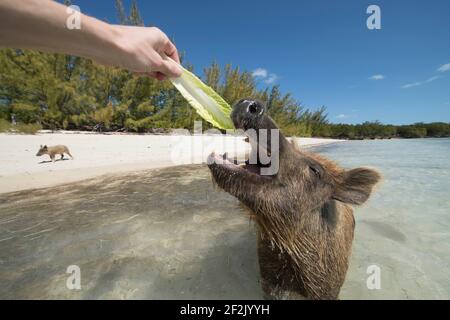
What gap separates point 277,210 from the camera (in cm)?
206

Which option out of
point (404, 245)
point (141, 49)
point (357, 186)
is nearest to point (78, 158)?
point (141, 49)

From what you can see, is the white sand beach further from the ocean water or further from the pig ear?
the ocean water

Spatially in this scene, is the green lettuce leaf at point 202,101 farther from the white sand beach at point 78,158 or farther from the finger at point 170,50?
the white sand beach at point 78,158

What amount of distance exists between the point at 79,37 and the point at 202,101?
3.27ft

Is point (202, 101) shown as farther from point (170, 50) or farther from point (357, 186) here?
point (357, 186)

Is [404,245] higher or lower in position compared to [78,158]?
lower

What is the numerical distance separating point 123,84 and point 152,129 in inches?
169

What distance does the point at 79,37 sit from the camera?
1407 millimetres

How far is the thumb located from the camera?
1.78m

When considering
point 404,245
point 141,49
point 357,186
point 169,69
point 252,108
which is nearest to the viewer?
point 141,49

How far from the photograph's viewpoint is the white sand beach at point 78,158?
257 inches

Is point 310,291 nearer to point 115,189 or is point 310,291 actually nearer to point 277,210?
point 277,210

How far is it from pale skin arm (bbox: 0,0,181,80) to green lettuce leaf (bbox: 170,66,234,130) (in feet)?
0.85
